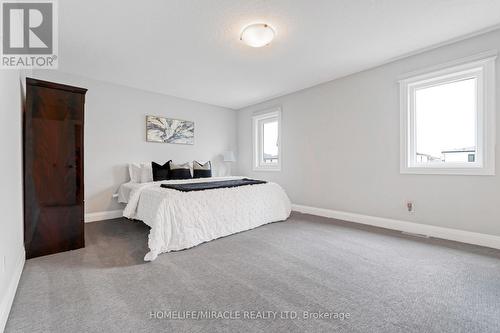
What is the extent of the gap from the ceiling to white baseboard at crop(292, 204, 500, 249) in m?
2.28

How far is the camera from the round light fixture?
2.34 metres

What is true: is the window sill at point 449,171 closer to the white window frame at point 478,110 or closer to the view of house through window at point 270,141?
the white window frame at point 478,110

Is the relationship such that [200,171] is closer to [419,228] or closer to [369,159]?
[369,159]

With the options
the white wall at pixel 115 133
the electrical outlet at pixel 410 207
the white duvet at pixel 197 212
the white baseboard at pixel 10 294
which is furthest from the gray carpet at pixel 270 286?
the white wall at pixel 115 133

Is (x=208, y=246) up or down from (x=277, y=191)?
down

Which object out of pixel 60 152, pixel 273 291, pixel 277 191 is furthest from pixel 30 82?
pixel 277 191

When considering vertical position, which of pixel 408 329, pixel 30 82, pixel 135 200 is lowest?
pixel 408 329

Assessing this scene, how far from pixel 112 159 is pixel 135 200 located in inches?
54.9

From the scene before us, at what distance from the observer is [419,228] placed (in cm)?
299

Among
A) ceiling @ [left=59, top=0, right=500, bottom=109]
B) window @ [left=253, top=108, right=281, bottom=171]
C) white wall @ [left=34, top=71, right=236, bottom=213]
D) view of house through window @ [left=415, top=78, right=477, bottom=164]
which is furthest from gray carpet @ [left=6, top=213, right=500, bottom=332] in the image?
window @ [left=253, top=108, right=281, bottom=171]

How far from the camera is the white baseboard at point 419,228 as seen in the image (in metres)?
2.54

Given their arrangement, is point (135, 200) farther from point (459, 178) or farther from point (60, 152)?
point (459, 178)

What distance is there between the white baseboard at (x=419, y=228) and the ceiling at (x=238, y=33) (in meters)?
2.28

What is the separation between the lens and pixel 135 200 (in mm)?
3047
